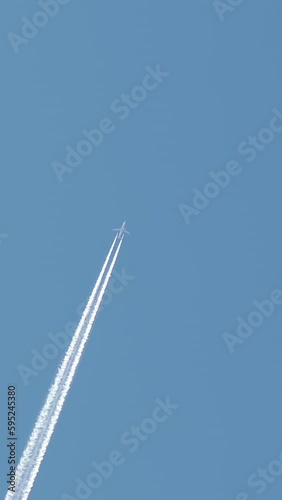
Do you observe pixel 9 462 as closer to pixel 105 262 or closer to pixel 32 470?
pixel 32 470

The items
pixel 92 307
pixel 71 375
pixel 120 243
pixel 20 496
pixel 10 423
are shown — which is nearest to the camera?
pixel 20 496

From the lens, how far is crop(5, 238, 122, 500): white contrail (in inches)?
4496

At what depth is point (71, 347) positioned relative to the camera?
131m

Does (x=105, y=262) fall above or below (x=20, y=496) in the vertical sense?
above

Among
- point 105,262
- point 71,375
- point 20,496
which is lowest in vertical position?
point 20,496

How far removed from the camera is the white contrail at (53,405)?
11419cm

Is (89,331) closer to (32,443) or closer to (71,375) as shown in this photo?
(71,375)

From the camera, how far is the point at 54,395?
125 metres

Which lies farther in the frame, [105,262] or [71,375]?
[105,262]

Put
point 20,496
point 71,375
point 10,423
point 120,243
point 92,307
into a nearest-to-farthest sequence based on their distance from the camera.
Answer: point 20,496
point 10,423
point 71,375
point 92,307
point 120,243

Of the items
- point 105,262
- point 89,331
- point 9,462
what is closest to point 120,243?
point 105,262

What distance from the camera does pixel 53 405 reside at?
123750mm

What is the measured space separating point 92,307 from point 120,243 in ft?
48.0

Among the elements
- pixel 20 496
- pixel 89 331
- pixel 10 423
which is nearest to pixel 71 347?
pixel 89 331
